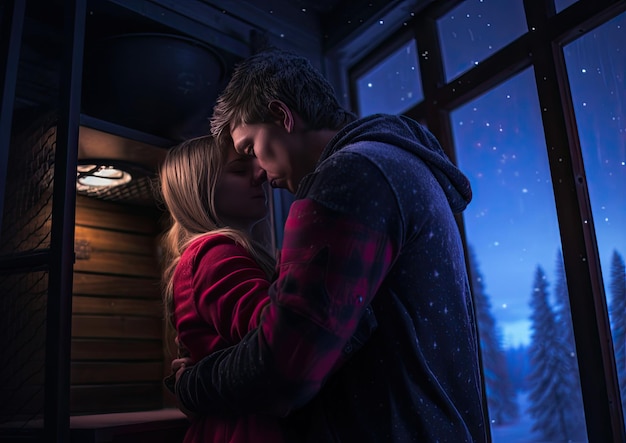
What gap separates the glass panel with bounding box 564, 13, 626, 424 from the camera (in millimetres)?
1490

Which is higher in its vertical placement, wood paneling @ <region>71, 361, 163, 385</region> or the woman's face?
the woman's face

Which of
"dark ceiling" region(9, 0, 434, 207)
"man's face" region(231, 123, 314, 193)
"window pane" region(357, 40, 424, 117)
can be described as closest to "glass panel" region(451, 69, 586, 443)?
"window pane" region(357, 40, 424, 117)

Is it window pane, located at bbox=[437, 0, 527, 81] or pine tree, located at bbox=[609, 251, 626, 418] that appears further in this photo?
window pane, located at bbox=[437, 0, 527, 81]

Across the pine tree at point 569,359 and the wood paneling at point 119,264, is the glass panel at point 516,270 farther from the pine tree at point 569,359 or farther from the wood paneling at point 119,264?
the wood paneling at point 119,264

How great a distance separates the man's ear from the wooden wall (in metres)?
1.13

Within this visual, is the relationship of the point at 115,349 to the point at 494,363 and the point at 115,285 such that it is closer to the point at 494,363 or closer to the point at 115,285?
the point at 115,285

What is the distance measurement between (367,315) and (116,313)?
1487 millimetres

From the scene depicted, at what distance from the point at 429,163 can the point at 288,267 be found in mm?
341

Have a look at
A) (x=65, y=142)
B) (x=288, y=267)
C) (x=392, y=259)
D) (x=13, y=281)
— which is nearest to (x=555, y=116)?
(x=392, y=259)

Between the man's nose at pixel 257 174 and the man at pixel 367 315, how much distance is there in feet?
1.52

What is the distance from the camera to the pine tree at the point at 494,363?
6.56 ft

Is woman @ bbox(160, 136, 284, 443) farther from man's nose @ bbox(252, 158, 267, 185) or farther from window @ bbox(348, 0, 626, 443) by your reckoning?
window @ bbox(348, 0, 626, 443)

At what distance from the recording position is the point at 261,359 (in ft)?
2.48

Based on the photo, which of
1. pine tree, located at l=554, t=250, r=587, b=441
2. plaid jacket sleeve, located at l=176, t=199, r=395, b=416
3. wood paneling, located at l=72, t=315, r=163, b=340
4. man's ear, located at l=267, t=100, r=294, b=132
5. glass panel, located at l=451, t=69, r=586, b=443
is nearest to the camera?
plaid jacket sleeve, located at l=176, t=199, r=395, b=416
